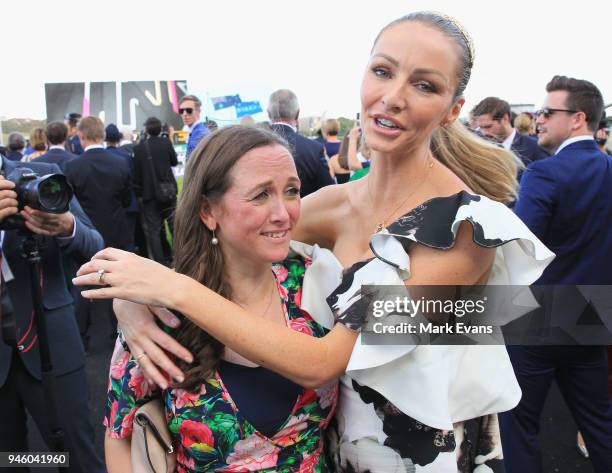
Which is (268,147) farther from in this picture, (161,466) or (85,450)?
(85,450)

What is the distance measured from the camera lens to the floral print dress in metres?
0.78

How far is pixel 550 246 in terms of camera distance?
269 cm

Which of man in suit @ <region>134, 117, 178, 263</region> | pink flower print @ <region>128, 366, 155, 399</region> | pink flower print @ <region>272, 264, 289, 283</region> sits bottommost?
man in suit @ <region>134, 117, 178, 263</region>

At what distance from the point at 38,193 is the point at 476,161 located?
1.58 meters

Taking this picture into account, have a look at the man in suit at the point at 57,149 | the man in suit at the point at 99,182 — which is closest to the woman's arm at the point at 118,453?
the man in suit at the point at 99,182

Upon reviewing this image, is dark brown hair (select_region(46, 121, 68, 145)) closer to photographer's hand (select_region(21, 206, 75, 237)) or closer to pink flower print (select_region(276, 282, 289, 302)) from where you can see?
photographer's hand (select_region(21, 206, 75, 237))

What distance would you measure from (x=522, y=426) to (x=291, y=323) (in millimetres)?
1855

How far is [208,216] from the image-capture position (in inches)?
58.1

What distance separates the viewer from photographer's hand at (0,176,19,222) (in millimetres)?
1852

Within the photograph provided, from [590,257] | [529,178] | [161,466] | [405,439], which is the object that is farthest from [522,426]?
[161,466]

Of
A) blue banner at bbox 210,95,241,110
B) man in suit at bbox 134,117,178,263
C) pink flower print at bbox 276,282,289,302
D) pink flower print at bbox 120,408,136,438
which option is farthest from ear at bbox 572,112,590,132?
blue banner at bbox 210,95,241,110

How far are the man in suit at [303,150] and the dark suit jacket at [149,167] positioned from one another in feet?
7.80

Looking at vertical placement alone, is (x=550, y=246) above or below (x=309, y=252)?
below

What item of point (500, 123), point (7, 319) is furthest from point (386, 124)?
point (500, 123)
